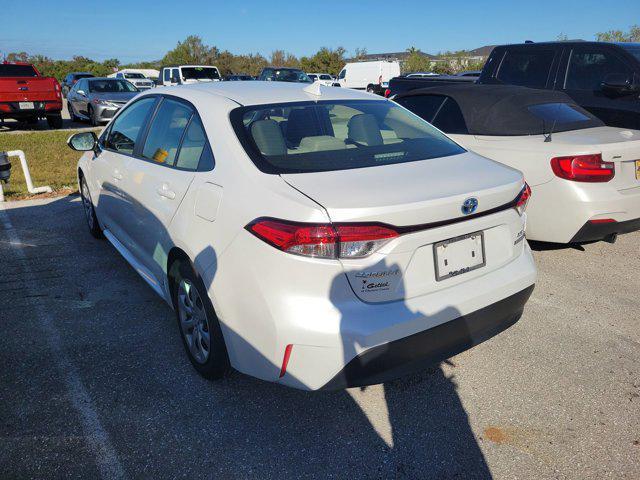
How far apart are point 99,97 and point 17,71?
7.98ft

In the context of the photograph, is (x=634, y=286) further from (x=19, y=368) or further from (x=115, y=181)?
(x=19, y=368)

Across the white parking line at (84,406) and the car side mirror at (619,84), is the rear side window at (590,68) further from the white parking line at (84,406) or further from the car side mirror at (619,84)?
the white parking line at (84,406)

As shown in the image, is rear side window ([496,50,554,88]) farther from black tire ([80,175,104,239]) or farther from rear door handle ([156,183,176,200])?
black tire ([80,175,104,239])

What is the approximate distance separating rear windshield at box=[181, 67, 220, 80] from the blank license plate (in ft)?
74.0

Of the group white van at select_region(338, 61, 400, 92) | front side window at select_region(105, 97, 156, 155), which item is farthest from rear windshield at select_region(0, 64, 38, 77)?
white van at select_region(338, 61, 400, 92)

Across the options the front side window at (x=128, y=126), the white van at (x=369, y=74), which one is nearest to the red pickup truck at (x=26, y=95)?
the front side window at (x=128, y=126)

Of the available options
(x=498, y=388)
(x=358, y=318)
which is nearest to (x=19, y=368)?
(x=358, y=318)

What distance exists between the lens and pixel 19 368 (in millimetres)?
3004

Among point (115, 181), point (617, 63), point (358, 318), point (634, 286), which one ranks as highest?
point (617, 63)

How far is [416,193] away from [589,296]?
263cm

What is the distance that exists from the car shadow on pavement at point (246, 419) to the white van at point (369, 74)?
27432mm

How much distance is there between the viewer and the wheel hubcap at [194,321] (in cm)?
271

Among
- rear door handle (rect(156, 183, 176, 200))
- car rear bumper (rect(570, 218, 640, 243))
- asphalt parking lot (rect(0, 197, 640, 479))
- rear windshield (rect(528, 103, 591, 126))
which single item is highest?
rear windshield (rect(528, 103, 591, 126))

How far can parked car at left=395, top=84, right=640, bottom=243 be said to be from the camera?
13.2 ft
